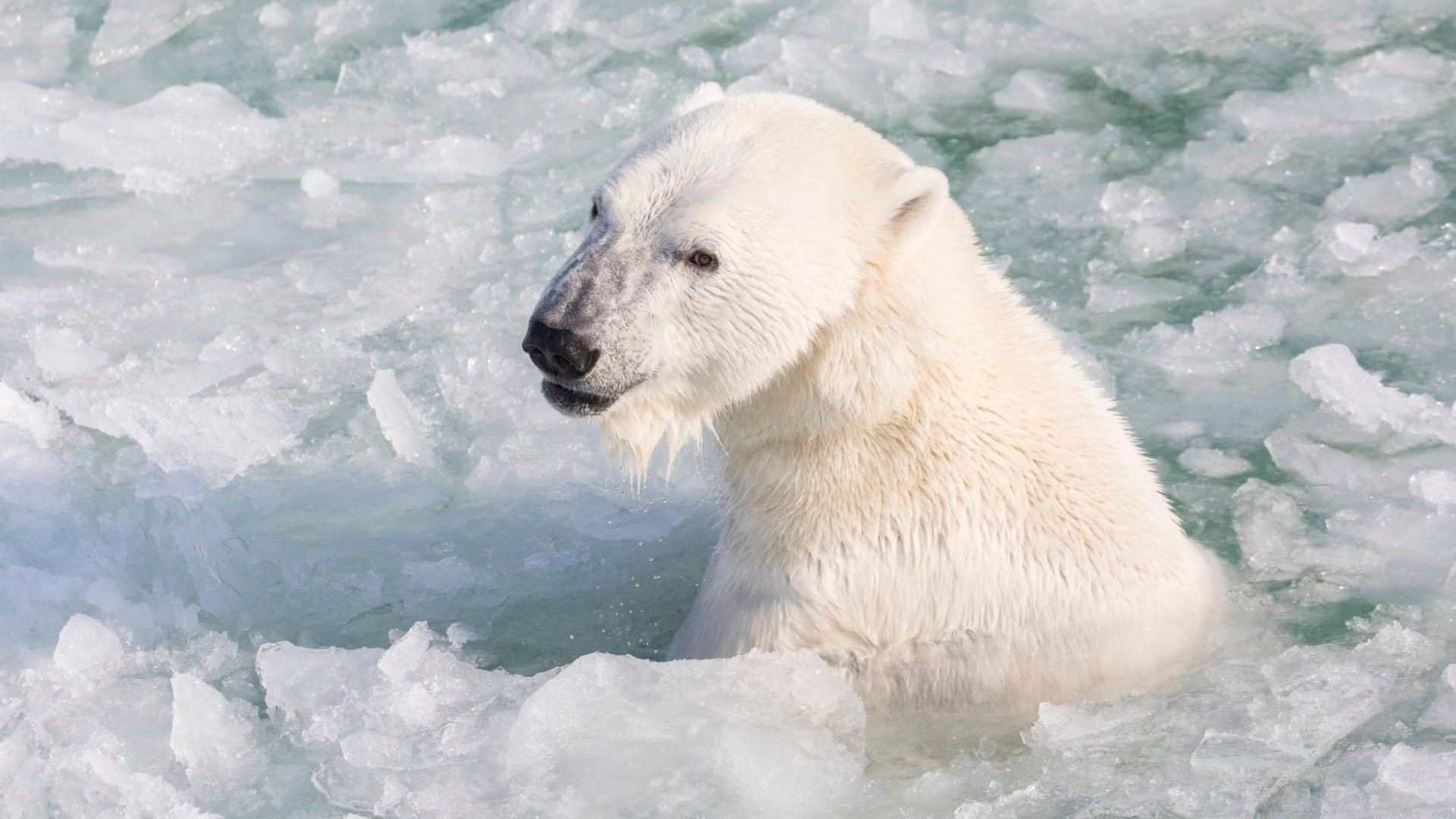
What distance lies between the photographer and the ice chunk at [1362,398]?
3.93 meters

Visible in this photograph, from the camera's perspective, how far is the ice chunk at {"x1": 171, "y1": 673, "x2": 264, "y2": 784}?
3.05 meters

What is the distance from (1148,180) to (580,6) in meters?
2.48

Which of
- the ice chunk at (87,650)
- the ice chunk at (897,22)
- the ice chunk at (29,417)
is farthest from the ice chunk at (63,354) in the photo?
the ice chunk at (897,22)

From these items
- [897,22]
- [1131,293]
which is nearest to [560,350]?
[1131,293]

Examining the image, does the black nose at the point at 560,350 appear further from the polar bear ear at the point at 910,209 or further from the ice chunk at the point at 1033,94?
the ice chunk at the point at 1033,94

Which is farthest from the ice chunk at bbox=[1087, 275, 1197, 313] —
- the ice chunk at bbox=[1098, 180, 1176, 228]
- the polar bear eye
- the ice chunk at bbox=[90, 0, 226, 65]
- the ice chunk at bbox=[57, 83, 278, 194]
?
the ice chunk at bbox=[90, 0, 226, 65]

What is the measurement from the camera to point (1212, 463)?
13.2ft

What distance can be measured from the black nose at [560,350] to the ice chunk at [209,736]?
3.42ft

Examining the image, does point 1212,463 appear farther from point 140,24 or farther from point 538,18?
point 140,24

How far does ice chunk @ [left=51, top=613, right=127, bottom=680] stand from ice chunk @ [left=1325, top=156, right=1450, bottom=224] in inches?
147

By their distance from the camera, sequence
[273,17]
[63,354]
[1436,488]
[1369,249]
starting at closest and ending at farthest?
[1436,488] < [63,354] < [1369,249] < [273,17]

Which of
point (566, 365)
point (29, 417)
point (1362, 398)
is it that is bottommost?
point (29, 417)

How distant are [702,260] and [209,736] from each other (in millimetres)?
1375

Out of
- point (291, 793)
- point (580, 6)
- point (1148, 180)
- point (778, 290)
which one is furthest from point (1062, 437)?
point (580, 6)
